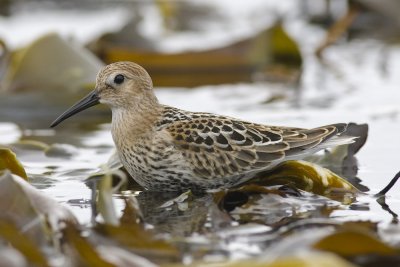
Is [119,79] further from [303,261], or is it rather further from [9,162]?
[303,261]

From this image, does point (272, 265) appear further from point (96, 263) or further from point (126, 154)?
point (126, 154)

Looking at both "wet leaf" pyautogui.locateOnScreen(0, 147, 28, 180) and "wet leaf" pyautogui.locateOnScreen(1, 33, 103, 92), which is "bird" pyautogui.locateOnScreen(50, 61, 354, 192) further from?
"wet leaf" pyautogui.locateOnScreen(1, 33, 103, 92)

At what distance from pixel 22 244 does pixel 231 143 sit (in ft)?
6.69

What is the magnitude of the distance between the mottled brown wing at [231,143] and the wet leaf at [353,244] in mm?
1677

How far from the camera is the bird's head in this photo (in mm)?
6695

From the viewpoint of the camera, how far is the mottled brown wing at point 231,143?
6352 mm

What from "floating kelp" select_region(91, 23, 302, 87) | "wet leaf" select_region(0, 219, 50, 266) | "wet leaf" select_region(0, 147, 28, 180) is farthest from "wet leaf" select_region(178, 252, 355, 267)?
"floating kelp" select_region(91, 23, 302, 87)

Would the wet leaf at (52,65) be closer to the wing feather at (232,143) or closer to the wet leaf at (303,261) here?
Answer: the wing feather at (232,143)

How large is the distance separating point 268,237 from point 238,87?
220 inches

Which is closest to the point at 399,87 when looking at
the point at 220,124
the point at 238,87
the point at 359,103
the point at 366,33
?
Result: the point at 359,103

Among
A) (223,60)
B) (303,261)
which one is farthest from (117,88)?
(223,60)

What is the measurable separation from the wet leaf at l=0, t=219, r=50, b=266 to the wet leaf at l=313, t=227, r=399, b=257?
133 centimetres

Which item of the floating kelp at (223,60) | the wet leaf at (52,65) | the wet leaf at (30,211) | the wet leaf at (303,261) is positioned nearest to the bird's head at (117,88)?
the wet leaf at (30,211)

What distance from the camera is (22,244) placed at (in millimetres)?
4805
